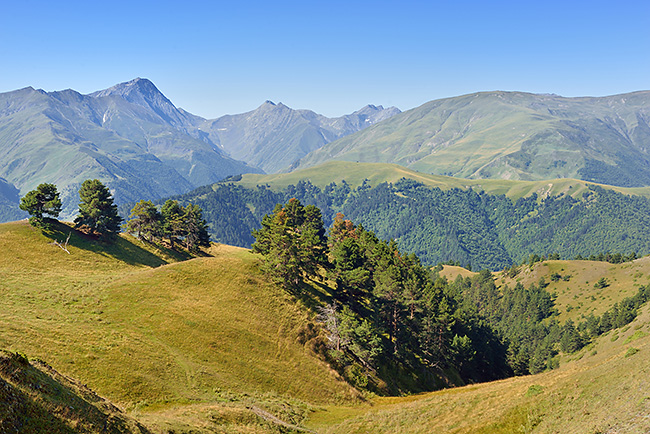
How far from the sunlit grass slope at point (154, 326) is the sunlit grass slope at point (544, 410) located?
1406 cm

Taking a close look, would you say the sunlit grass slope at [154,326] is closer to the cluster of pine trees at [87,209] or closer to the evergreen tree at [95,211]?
the cluster of pine trees at [87,209]

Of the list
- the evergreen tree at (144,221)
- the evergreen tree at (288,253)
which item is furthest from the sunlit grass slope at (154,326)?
the evergreen tree at (144,221)

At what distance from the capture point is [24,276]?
207 ft

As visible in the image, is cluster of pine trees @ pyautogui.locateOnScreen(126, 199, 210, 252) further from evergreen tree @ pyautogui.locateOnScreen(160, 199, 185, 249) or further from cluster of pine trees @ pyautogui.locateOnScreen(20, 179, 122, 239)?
cluster of pine trees @ pyautogui.locateOnScreen(20, 179, 122, 239)

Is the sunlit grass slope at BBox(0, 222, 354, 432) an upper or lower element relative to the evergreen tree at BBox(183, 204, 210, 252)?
lower

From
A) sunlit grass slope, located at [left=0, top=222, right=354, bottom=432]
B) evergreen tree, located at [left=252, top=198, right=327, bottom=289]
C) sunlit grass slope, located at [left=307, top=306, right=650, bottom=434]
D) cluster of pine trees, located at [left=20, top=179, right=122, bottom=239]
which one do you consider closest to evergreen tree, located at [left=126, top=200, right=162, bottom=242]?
cluster of pine trees, located at [left=20, top=179, right=122, bottom=239]

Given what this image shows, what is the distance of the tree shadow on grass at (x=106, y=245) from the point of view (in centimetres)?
8556

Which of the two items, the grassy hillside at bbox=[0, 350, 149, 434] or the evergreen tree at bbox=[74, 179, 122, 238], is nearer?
the grassy hillside at bbox=[0, 350, 149, 434]

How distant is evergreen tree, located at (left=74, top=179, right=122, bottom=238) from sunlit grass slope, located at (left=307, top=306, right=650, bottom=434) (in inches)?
3013

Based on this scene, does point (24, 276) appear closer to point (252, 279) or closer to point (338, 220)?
point (252, 279)

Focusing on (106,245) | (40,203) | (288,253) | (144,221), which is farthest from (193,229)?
(288,253)

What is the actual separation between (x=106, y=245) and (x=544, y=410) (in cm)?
9547

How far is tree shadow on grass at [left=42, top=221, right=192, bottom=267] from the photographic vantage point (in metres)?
85.6

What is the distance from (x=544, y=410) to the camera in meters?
33.0
